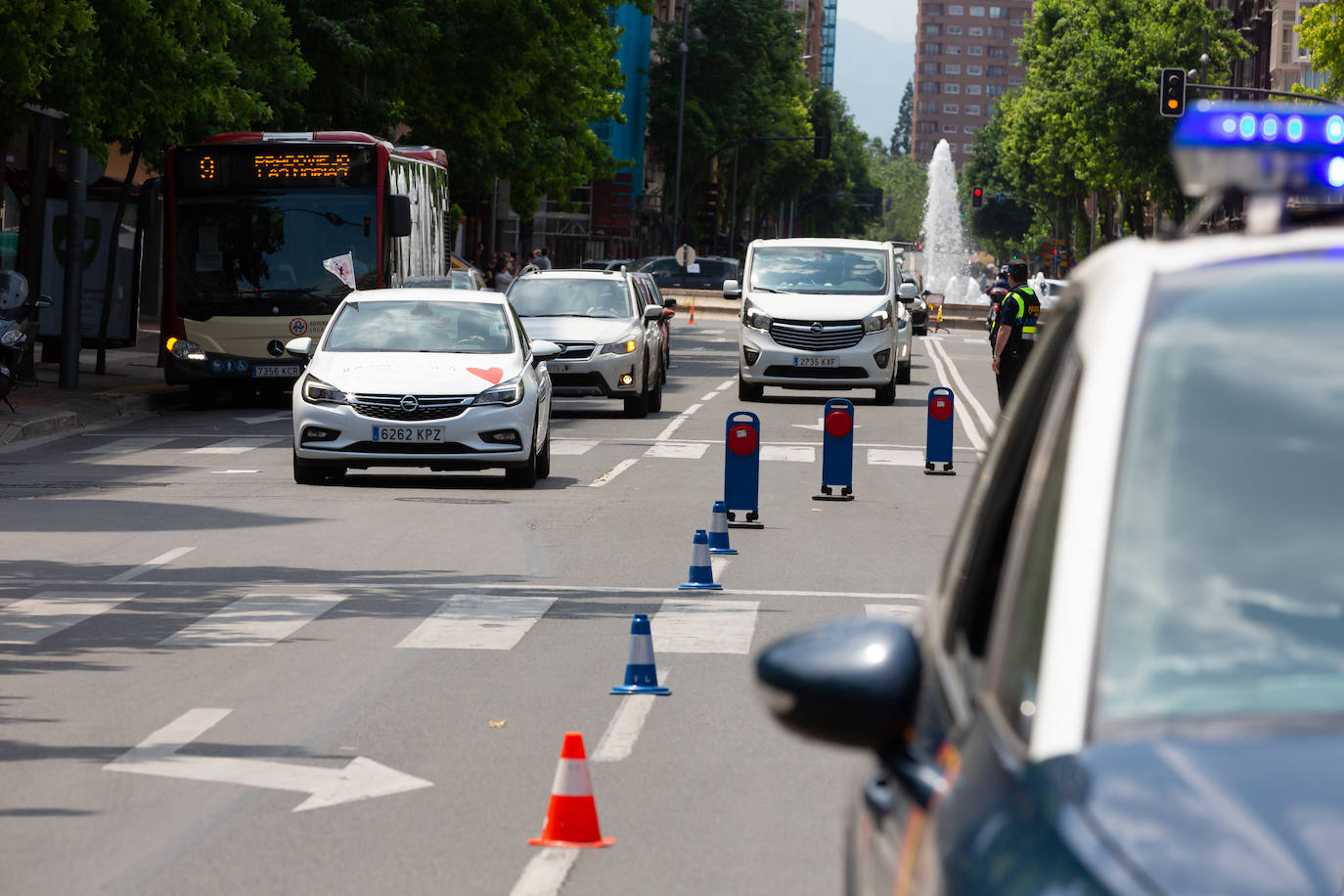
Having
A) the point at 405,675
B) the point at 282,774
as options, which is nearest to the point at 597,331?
the point at 405,675

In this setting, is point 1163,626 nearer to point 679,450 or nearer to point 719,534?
point 719,534

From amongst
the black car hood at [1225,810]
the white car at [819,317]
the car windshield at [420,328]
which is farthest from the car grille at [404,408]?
the black car hood at [1225,810]

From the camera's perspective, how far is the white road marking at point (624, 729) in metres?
7.74

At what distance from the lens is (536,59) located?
4353 cm

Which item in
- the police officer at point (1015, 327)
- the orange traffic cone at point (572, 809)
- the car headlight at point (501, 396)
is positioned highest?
the police officer at point (1015, 327)

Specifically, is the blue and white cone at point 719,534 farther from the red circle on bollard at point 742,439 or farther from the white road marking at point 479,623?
the white road marking at point 479,623

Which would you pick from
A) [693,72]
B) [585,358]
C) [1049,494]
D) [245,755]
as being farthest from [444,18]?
[693,72]

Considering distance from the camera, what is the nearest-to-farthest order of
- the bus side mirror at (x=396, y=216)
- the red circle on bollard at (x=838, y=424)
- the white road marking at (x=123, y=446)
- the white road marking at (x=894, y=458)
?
the red circle on bollard at (x=838, y=424) < the white road marking at (x=123, y=446) < the white road marking at (x=894, y=458) < the bus side mirror at (x=396, y=216)

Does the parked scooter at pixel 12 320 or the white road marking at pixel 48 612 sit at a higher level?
the parked scooter at pixel 12 320

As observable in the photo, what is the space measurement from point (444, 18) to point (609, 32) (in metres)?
14.8

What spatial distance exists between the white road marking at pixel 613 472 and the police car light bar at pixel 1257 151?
52.9 ft

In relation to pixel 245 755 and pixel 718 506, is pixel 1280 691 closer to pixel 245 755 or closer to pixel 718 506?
pixel 245 755

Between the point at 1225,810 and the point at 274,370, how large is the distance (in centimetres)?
2693

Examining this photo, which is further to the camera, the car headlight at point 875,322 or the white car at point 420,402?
the car headlight at point 875,322
